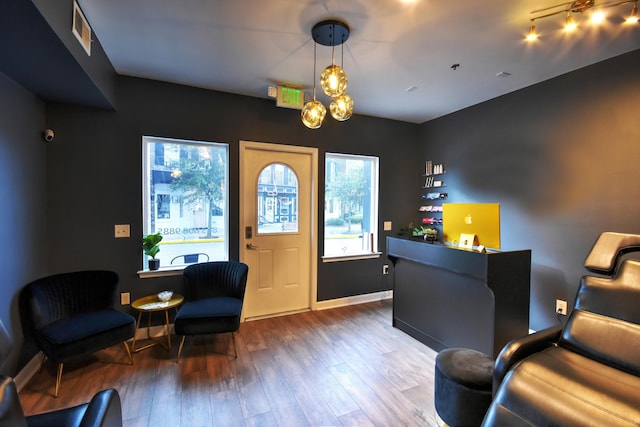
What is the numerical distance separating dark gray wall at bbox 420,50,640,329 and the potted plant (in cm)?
374

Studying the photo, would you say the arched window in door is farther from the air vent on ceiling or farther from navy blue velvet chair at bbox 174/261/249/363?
the air vent on ceiling

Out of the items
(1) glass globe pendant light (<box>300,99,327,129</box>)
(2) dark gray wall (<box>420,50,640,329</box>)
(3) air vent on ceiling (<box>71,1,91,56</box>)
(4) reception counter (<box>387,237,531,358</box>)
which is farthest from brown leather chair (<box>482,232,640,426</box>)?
(3) air vent on ceiling (<box>71,1,91,56</box>)

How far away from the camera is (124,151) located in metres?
2.86

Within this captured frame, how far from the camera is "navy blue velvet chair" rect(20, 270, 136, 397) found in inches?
81.7

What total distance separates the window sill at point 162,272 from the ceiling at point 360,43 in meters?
1.98

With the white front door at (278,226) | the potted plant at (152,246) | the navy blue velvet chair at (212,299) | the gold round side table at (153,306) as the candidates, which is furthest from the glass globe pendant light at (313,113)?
the gold round side table at (153,306)

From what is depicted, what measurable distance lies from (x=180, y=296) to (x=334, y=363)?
1.67 meters

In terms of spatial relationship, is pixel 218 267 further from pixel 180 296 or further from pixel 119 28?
pixel 119 28

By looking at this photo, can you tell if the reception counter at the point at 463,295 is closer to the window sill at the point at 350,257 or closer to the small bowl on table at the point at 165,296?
the window sill at the point at 350,257

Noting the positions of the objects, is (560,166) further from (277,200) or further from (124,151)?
(124,151)

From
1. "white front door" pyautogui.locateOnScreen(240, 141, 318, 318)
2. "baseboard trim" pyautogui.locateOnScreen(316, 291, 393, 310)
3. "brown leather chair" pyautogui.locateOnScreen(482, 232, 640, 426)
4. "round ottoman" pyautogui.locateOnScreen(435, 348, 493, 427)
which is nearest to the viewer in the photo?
"brown leather chair" pyautogui.locateOnScreen(482, 232, 640, 426)

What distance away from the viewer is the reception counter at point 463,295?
2238 millimetres

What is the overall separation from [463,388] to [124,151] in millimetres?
3451

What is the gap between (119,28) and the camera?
2090 mm
